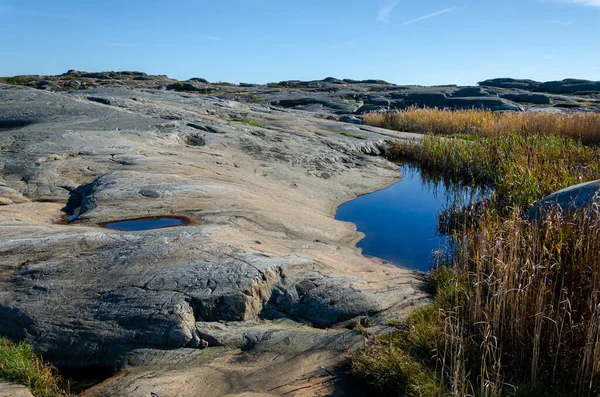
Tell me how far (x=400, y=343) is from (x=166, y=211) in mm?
4795

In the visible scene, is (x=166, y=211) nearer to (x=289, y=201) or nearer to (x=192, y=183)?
(x=192, y=183)

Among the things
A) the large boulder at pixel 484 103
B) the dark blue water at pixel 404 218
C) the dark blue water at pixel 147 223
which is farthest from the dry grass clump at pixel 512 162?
the large boulder at pixel 484 103

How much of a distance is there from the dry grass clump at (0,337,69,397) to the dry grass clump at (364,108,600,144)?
16339mm

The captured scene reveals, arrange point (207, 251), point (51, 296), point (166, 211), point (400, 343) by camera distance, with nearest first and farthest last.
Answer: point (400, 343) → point (51, 296) → point (207, 251) → point (166, 211)

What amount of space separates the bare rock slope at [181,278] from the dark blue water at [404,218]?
61 cm

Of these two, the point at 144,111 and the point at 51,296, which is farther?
the point at 144,111

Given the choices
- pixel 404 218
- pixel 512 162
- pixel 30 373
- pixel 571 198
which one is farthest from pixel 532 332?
pixel 512 162

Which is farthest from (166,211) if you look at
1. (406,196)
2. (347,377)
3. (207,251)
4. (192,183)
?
(406,196)

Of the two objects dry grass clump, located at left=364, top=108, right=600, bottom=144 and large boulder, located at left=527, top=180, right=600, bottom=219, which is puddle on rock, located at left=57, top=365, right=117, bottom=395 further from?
dry grass clump, located at left=364, top=108, right=600, bottom=144

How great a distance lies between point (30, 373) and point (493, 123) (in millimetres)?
19415

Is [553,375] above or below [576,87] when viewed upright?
below

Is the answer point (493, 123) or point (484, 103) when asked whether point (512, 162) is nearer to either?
point (493, 123)

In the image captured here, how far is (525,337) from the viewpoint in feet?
16.0

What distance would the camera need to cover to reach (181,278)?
5930mm
